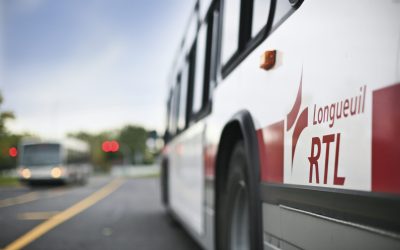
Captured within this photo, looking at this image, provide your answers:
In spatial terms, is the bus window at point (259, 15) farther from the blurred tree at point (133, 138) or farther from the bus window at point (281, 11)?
the blurred tree at point (133, 138)

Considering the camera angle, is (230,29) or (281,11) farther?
(230,29)

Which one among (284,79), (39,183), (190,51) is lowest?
(39,183)

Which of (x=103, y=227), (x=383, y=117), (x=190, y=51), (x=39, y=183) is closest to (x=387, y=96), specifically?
(x=383, y=117)

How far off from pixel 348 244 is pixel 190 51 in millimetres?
5045

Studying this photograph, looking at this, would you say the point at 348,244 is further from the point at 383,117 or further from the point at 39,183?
the point at 39,183

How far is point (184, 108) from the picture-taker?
766 cm

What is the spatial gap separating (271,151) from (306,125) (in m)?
0.55

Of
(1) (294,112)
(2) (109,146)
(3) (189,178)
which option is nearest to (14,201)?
(3) (189,178)

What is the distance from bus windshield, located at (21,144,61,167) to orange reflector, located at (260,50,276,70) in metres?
26.7

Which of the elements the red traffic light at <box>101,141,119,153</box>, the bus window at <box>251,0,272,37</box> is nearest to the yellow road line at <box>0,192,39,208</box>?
the bus window at <box>251,0,272,37</box>

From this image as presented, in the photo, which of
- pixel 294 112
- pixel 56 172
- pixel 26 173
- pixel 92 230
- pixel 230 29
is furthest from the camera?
pixel 56 172

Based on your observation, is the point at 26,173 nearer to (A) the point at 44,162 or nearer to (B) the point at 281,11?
(A) the point at 44,162

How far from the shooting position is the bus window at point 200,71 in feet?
18.7

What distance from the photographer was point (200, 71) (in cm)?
600
